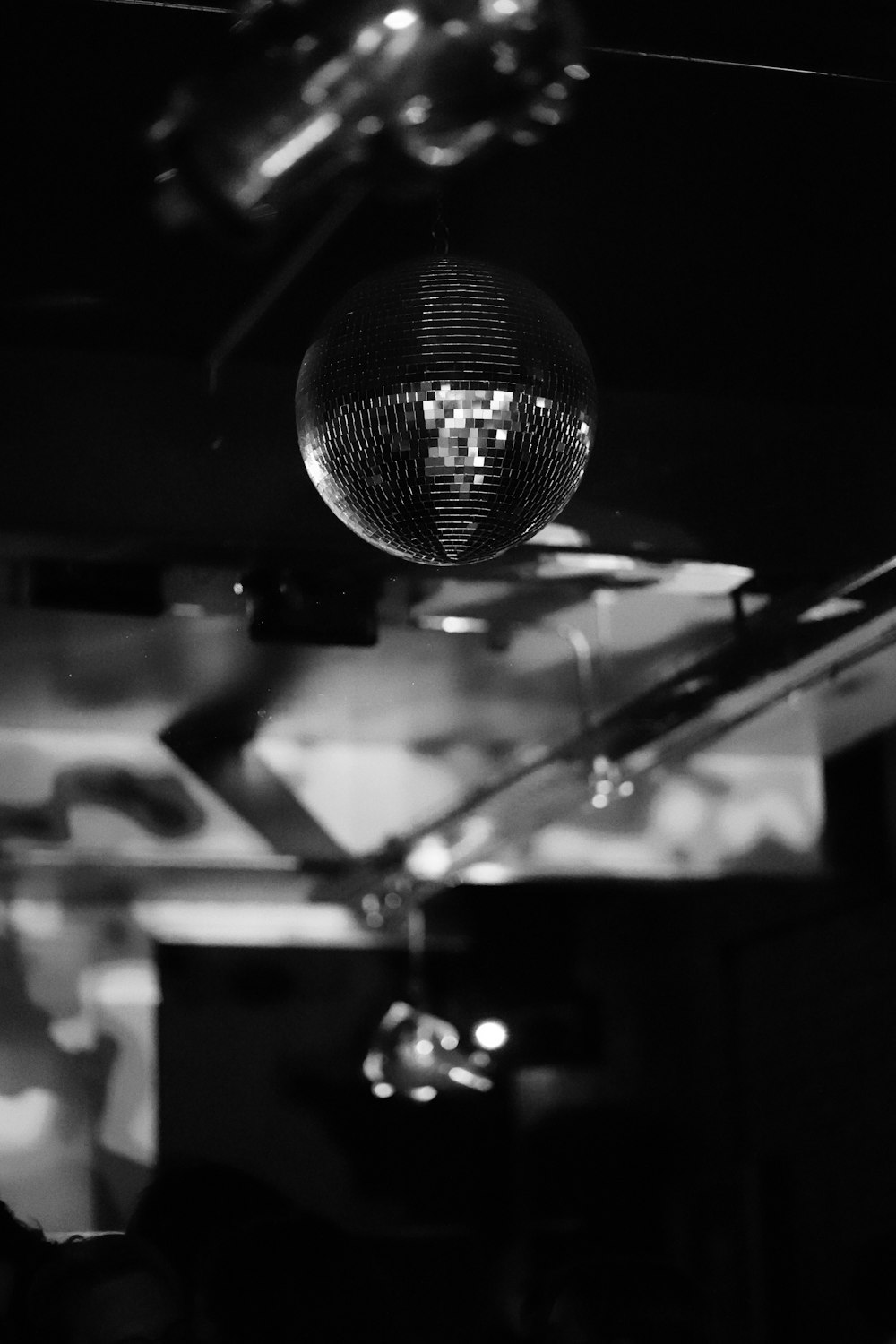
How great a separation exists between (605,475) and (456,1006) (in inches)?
136

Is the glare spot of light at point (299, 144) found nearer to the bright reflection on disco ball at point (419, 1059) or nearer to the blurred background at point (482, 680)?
the blurred background at point (482, 680)

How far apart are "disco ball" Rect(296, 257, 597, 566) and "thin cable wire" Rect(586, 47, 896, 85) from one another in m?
0.50

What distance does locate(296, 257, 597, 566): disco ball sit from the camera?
1.80 m

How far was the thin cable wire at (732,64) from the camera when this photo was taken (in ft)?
7.18

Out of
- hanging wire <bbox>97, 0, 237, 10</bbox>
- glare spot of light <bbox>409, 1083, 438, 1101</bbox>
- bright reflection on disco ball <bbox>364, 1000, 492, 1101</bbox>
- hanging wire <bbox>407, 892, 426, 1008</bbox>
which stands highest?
hanging wire <bbox>97, 0, 237, 10</bbox>

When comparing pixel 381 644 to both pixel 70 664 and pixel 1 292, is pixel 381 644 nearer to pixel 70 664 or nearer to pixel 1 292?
pixel 70 664

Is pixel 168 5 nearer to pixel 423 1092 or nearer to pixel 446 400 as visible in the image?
pixel 446 400

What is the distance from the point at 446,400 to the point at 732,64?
2.69 feet

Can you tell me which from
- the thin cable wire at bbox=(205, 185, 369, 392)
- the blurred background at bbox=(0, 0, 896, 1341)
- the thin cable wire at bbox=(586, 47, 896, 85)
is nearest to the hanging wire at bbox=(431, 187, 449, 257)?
the blurred background at bbox=(0, 0, 896, 1341)

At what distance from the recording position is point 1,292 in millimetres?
2891

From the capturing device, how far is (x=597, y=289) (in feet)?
9.75

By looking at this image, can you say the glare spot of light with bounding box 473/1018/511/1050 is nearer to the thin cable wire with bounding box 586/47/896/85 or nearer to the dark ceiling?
the dark ceiling

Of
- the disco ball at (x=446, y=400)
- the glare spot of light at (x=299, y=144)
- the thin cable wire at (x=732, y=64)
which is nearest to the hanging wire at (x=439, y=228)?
the thin cable wire at (x=732, y=64)

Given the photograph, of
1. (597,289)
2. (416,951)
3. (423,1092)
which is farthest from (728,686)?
(416,951)
